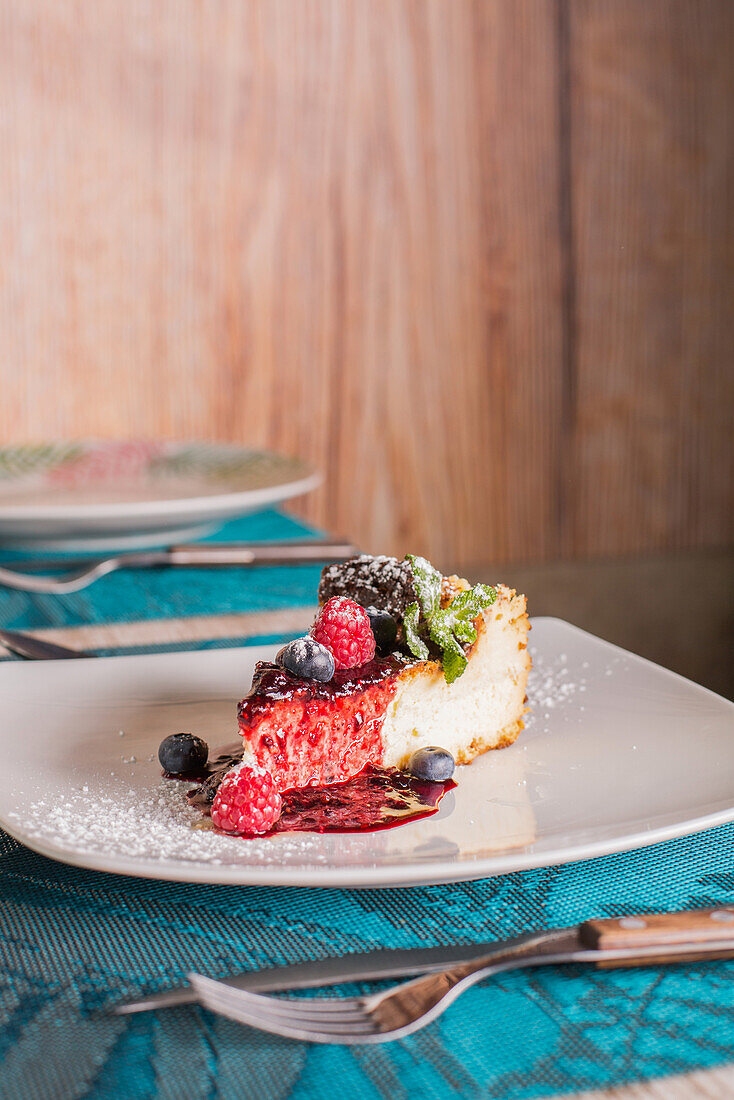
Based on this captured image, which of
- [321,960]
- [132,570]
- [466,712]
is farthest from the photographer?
[132,570]

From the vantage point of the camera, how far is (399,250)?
2393 millimetres

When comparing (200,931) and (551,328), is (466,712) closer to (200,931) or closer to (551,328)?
(200,931)

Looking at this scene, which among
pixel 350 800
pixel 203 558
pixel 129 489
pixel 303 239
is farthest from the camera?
pixel 303 239

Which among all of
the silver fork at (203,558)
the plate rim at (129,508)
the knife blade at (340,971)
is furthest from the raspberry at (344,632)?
the plate rim at (129,508)

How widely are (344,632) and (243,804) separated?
7.8 inches

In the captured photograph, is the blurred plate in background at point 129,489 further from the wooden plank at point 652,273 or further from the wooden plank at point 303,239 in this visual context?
the wooden plank at point 652,273

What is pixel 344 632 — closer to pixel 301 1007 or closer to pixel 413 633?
pixel 413 633

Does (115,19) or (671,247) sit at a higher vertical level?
(115,19)

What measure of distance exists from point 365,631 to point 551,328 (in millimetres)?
1803

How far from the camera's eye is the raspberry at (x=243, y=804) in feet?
2.20

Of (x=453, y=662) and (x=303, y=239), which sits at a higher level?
(x=303, y=239)

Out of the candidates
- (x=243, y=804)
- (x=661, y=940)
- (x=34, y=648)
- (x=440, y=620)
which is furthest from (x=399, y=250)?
(x=661, y=940)

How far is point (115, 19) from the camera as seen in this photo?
6.98 ft

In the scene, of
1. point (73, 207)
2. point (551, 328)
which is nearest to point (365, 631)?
point (73, 207)
